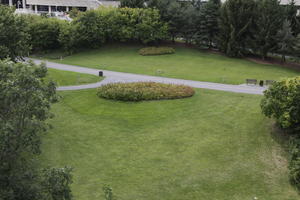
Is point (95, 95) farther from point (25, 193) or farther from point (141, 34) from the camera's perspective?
point (141, 34)

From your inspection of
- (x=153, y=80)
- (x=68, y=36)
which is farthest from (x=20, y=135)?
(x=68, y=36)

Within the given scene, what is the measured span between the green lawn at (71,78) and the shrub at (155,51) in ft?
51.9

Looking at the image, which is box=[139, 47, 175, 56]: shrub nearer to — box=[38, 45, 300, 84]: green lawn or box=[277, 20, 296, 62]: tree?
box=[38, 45, 300, 84]: green lawn

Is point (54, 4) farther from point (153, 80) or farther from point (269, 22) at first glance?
point (153, 80)

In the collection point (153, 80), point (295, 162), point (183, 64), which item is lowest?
point (295, 162)

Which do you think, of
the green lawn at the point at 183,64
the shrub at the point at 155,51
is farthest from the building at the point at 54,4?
the shrub at the point at 155,51

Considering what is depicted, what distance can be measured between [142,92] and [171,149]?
864 centimetres

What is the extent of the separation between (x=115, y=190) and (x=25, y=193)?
5921mm

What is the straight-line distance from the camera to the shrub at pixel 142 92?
26.0m

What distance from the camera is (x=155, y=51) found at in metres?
48.3

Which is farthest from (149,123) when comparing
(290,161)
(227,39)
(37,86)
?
(227,39)

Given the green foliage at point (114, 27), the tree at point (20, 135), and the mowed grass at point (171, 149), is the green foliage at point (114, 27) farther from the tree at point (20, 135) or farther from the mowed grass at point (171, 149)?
the tree at point (20, 135)

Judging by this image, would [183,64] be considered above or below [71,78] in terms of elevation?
above

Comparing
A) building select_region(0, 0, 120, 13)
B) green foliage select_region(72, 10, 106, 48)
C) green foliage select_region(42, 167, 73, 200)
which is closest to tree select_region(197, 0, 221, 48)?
green foliage select_region(72, 10, 106, 48)
